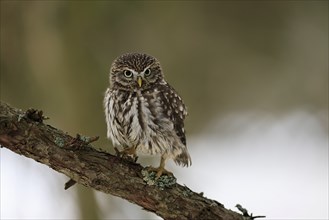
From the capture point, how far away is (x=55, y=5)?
564cm

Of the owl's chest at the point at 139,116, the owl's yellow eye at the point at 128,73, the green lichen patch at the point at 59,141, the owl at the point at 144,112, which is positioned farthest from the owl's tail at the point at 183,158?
the green lichen patch at the point at 59,141

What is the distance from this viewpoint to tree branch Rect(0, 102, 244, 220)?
316cm

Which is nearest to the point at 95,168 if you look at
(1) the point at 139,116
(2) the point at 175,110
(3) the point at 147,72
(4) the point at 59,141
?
(4) the point at 59,141

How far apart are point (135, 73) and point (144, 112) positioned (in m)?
0.29

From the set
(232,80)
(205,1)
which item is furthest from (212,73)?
(205,1)

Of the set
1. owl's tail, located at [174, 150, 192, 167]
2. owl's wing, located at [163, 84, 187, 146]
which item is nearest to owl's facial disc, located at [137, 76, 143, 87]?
owl's wing, located at [163, 84, 187, 146]

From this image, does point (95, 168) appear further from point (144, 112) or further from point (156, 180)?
point (144, 112)

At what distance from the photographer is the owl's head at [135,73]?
161 inches

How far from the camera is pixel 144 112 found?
3938mm

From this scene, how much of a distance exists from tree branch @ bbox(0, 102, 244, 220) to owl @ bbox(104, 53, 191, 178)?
1.46 feet

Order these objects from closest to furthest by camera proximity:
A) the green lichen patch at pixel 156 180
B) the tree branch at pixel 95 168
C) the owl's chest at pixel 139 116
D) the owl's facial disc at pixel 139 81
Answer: the tree branch at pixel 95 168
the green lichen patch at pixel 156 180
the owl's chest at pixel 139 116
the owl's facial disc at pixel 139 81

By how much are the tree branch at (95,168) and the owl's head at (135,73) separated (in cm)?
73

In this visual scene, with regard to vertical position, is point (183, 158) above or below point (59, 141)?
above

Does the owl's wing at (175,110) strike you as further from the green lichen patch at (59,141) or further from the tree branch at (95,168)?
the green lichen patch at (59,141)
